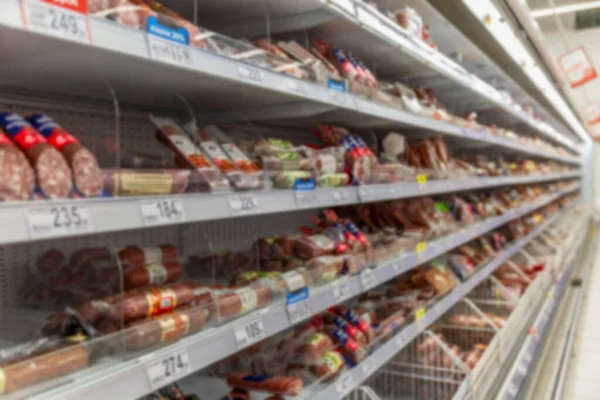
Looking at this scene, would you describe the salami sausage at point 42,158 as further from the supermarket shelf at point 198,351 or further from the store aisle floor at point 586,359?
the store aisle floor at point 586,359

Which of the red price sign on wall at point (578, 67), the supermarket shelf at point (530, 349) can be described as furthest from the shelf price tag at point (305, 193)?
the red price sign on wall at point (578, 67)

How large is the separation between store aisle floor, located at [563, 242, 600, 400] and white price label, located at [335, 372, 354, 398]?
250cm

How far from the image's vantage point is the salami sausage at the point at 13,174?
934 mm

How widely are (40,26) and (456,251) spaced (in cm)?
348

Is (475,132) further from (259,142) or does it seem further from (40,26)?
(40,26)

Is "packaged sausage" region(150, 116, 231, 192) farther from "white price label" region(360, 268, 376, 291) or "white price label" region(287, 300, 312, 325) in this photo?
"white price label" region(360, 268, 376, 291)

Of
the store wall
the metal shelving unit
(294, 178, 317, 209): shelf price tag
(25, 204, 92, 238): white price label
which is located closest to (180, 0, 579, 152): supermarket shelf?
the metal shelving unit

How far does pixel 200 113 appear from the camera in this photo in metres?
2.06

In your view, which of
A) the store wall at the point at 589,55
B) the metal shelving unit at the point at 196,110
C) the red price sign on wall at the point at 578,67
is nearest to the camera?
the metal shelving unit at the point at 196,110

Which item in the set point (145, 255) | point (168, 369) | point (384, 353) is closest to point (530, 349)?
point (384, 353)

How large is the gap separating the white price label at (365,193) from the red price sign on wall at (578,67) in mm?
6572

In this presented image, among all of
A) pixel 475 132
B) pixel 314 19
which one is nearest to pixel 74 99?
pixel 314 19

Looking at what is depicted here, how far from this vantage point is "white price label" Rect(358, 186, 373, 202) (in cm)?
216

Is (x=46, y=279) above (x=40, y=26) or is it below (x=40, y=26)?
below
